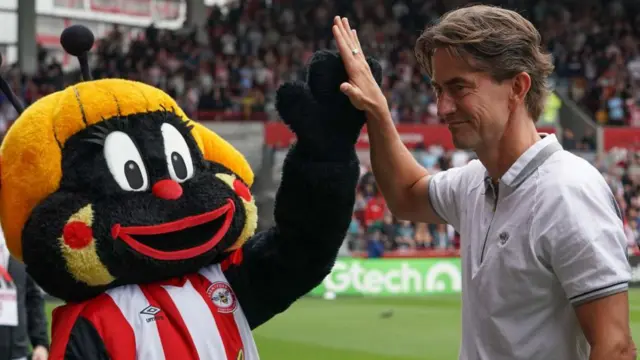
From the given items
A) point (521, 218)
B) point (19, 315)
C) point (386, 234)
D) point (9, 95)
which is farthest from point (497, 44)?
point (386, 234)

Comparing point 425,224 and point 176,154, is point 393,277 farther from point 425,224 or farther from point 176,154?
point 176,154

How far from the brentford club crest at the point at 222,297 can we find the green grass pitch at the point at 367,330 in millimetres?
6532

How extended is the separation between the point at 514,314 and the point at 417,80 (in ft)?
63.1

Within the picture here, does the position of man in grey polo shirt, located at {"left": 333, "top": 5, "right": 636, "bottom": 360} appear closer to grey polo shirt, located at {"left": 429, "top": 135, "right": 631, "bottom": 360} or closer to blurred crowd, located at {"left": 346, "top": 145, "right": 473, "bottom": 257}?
grey polo shirt, located at {"left": 429, "top": 135, "right": 631, "bottom": 360}

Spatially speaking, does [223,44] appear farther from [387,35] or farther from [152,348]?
[152,348]

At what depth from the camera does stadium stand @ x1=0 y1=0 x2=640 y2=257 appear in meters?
17.4

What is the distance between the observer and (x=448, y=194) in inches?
121

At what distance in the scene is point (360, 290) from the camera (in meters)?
A: 14.8

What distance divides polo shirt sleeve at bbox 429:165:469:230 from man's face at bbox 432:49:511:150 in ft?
1.04

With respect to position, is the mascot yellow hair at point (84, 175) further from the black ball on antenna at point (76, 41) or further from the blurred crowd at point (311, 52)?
the blurred crowd at point (311, 52)

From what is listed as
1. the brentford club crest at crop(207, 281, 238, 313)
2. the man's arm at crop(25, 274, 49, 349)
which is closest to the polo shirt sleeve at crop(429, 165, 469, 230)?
the brentford club crest at crop(207, 281, 238, 313)

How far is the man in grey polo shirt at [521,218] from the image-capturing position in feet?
Result: 7.97

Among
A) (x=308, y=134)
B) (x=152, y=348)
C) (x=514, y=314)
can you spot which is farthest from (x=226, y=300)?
(x=514, y=314)

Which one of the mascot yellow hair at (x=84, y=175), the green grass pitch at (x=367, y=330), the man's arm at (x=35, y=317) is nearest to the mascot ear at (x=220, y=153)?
the mascot yellow hair at (x=84, y=175)
